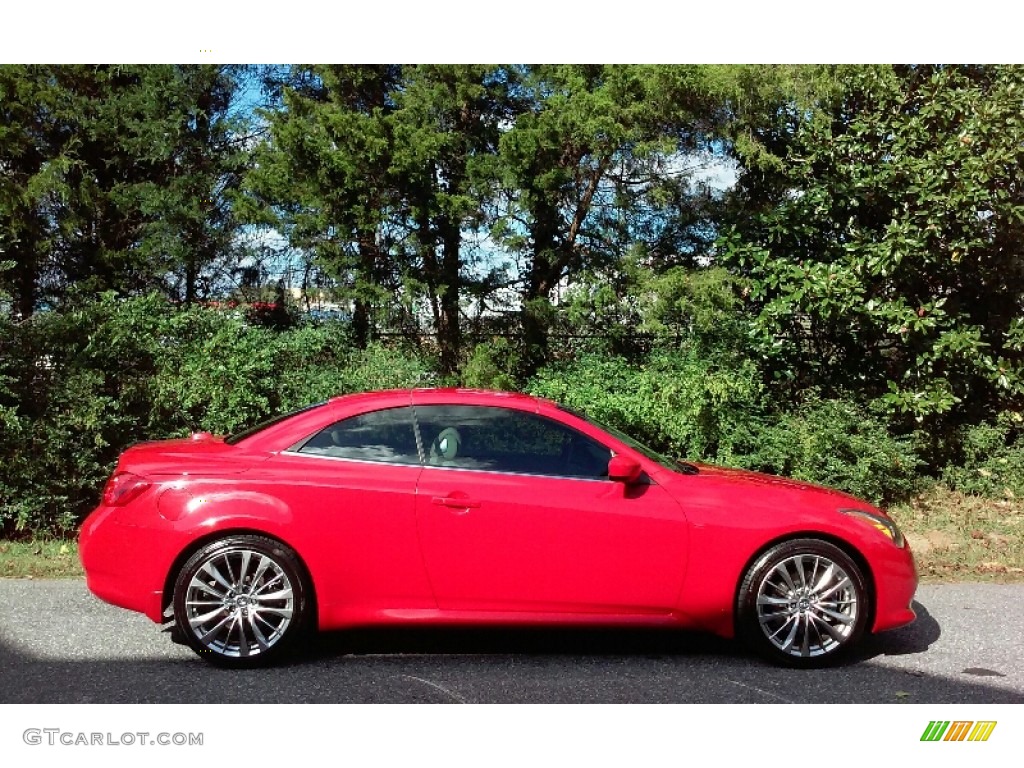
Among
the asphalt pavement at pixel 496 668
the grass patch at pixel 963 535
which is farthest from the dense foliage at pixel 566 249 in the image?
the asphalt pavement at pixel 496 668

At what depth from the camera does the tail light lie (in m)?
5.25

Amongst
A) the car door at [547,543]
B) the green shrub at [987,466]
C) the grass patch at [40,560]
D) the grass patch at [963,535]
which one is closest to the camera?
the car door at [547,543]

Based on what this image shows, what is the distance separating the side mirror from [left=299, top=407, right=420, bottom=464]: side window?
105 cm

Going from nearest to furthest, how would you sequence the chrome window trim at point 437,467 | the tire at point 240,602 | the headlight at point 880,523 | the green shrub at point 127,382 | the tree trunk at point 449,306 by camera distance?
the tire at point 240,602
the chrome window trim at point 437,467
the headlight at point 880,523
the green shrub at point 127,382
the tree trunk at point 449,306

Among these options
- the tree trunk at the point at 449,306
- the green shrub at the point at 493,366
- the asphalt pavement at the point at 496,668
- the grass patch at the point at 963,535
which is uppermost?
the tree trunk at the point at 449,306

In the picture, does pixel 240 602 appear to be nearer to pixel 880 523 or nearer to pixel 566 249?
pixel 880 523

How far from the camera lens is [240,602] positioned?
5.07 meters

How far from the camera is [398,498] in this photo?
5.20 m

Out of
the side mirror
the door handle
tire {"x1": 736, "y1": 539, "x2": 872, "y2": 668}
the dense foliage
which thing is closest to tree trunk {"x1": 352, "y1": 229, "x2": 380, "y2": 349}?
the dense foliage

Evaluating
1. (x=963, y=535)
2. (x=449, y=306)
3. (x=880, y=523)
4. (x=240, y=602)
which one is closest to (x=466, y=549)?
(x=240, y=602)

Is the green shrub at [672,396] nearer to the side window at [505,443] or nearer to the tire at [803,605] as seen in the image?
the side window at [505,443]

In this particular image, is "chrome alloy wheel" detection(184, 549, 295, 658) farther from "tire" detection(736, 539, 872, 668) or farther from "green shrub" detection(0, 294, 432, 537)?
"green shrub" detection(0, 294, 432, 537)

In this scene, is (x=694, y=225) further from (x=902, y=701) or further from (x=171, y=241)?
(x=902, y=701)

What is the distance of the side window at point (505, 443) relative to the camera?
5363mm
